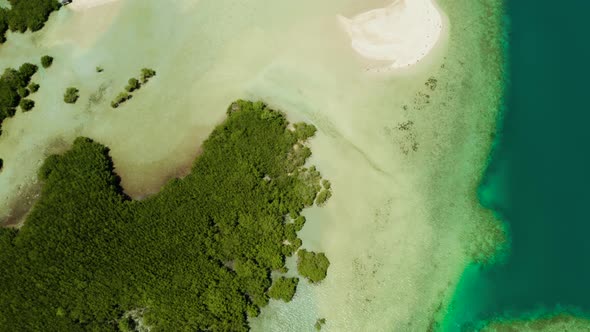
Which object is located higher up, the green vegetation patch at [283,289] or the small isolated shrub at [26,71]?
the small isolated shrub at [26,71]

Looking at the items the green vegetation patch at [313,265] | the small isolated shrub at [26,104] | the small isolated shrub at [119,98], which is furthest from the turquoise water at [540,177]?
the small isolated shrub at [26,104]

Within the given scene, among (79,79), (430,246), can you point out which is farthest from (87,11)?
(430,246)

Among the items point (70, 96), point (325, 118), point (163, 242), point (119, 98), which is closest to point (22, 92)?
point (70, 96)

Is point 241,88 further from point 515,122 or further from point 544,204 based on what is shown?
point 544,204

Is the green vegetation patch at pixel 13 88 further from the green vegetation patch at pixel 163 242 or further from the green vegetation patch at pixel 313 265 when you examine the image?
the green vegetation patch at pixel 313 265

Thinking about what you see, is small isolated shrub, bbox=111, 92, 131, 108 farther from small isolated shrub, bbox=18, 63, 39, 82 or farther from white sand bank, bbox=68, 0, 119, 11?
white sand bank, bbox=68, 0, 119, 11

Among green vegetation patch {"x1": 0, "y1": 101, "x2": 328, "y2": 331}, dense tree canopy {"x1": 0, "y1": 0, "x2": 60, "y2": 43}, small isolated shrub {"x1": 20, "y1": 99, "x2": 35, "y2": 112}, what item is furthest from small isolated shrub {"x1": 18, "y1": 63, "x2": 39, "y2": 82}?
green vegetation patch {"x1": 0, "y1": 101, "x2": 328, "y2": 331}

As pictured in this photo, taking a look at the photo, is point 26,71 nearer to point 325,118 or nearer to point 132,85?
point 132,85
